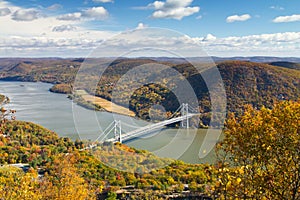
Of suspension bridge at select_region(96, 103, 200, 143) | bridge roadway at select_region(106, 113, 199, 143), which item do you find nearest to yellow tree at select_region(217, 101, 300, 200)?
bridge roadway at select_region(106, 113, 199, 143)

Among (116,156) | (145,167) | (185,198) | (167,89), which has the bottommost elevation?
(185,198)

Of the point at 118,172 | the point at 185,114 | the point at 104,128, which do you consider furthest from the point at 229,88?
the point at 118,172

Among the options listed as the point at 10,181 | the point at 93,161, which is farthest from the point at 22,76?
the point at 10,181

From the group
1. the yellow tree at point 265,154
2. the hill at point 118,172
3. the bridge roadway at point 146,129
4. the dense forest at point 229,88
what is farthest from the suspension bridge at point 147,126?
the yellow tree at point 265,154

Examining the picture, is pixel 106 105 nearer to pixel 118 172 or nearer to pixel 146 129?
pixel 146 129

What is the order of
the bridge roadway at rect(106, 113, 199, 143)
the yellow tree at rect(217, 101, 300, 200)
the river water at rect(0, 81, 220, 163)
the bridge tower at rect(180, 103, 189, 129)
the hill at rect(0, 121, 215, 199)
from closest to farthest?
the yellow tree at rect(217, 101, 300, 200) → the hill at rect(0, 121, 215, 199) → the river water at rect(0, 81, 220, 163) → the bridge roadway at rect(106, 113, 199, 143) → the bridge tower at rect(180, 103, 189, 129)

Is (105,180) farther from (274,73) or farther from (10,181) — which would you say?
(274,73)

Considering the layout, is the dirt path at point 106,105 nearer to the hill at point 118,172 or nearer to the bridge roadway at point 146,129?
the bridge roadway at point 146,129

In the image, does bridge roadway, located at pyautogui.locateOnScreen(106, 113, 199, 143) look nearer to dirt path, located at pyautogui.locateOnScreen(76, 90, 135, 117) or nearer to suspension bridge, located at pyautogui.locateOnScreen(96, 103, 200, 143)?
suspension bridge, located at pyautogui.locateOnScreen(96, 103, 200, 143)
